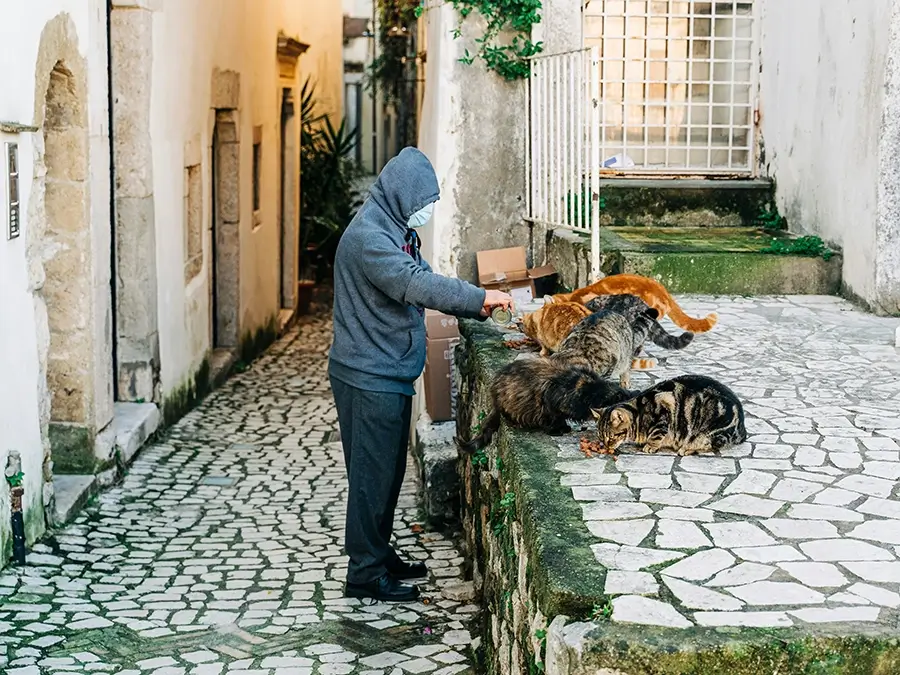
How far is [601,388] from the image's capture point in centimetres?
549

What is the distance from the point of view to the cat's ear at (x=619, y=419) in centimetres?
529

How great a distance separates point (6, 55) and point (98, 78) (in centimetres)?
199

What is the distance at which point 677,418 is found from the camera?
5.31 metres

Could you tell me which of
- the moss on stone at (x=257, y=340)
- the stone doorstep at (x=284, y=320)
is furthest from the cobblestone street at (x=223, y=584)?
the stone doorstep at (x=284, y=320)

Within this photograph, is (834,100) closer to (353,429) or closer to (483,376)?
(483,376)

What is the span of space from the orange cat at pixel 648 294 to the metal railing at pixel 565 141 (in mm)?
604

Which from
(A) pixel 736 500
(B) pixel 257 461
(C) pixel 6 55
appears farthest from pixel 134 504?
(A) pixel 736 500

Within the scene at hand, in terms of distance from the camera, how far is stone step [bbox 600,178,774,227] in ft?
33.3

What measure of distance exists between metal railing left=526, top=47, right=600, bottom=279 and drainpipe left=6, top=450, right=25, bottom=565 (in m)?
3.55

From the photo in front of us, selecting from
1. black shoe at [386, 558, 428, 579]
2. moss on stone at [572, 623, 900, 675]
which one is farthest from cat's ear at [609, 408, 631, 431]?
black shoe at [386, 558, 428, 579]

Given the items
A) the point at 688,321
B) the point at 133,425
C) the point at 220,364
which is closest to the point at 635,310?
the point at 688,321

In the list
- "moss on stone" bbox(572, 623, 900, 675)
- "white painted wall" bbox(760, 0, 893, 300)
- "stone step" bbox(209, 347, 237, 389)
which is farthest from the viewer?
"stone step" bbox(209, 347, 237, 389)

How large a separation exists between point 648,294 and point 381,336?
74.7 inches

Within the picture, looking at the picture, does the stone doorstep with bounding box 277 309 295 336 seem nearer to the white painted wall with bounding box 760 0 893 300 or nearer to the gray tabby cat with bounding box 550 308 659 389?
the white painted wall with bounding box 760 0 893 300
